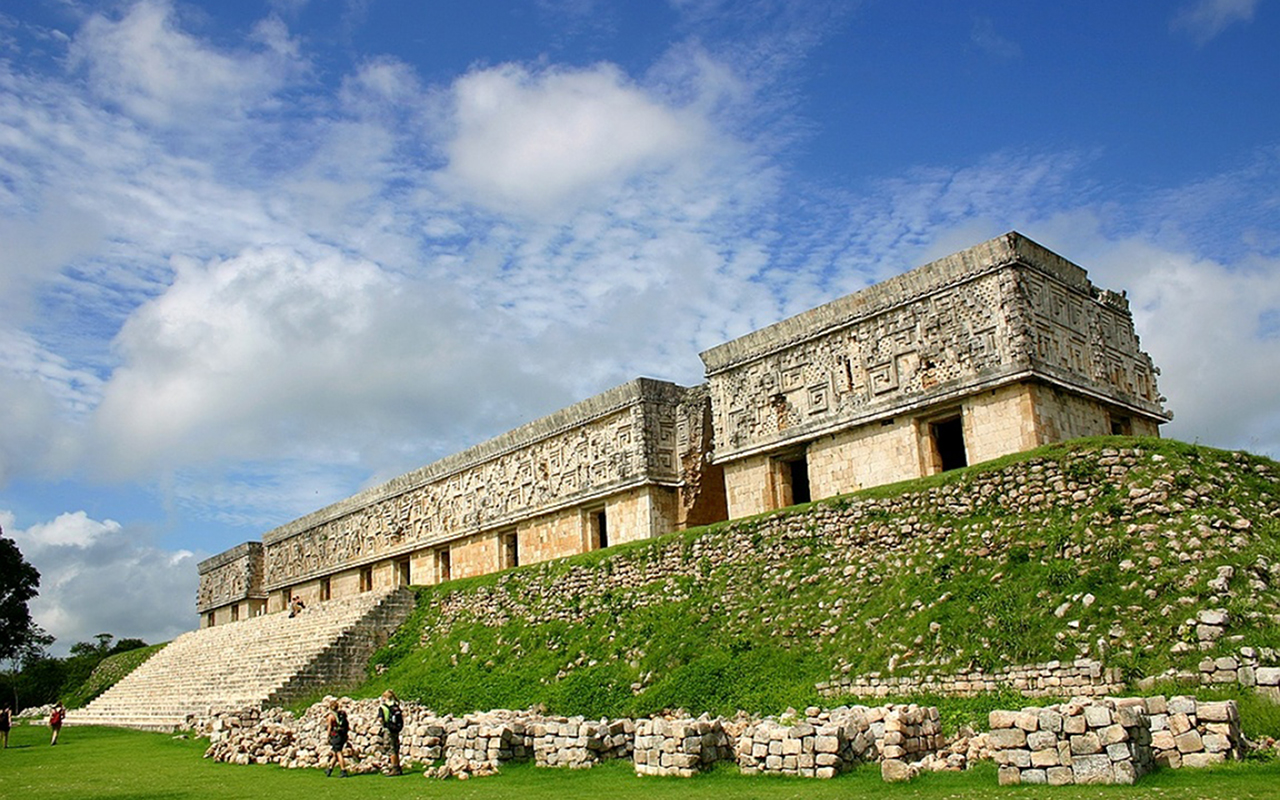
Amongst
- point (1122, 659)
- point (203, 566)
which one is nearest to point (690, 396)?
point (1122, 659)

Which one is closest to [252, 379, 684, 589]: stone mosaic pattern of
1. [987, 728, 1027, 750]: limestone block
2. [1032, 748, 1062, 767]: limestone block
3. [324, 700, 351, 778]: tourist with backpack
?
[324, 700, 351, 778]: tourist with backpack

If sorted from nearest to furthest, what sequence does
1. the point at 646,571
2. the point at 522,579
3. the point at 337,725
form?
the point at 337,725 → the point at 646,571 → the point at 522,579

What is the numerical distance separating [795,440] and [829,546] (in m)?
3.25

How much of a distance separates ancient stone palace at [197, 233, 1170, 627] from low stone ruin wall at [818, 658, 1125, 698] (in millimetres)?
4968

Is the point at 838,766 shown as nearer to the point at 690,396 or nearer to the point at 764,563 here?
the point at 764,563

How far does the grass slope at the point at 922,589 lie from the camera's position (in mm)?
11000

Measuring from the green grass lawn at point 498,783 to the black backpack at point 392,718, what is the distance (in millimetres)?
599

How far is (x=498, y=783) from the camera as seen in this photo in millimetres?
10680

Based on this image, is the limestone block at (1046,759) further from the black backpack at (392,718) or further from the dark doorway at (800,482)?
the dark doorway at (800,482)

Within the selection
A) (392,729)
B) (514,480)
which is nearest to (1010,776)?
(392,729)

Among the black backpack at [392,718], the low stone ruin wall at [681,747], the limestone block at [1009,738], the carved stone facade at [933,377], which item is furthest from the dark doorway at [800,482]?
the limestone block at [1009,738]

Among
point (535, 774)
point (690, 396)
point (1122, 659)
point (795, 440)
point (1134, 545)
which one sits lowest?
point (535, 774)

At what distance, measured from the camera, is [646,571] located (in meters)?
17.7

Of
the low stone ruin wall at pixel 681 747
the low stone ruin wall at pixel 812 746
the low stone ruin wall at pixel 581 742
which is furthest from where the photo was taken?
the low stone ruin wall at pixel 581 742
